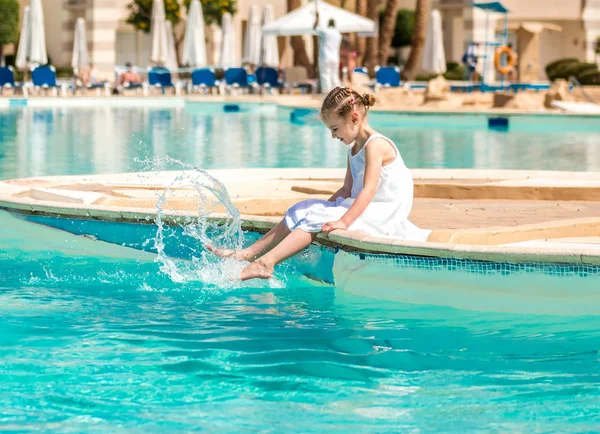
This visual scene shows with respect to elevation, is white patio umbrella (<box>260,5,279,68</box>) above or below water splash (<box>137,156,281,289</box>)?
above

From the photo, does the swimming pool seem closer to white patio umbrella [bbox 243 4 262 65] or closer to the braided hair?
the braided hair

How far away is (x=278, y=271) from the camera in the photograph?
6.33m

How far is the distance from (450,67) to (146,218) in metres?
36.9

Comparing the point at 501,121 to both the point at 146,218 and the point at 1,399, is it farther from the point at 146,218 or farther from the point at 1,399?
the point at 1,399

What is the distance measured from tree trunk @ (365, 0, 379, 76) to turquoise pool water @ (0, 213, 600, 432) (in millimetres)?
30085

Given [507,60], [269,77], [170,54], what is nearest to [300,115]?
[507,60]

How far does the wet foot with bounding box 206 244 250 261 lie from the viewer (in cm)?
586

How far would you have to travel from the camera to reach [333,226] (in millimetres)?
5609

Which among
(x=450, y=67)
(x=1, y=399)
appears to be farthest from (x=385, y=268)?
(x=450, y=67)

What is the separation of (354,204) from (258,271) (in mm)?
600

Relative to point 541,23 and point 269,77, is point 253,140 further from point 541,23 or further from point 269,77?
point 541,23

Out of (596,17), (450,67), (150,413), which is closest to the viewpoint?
(150,413)

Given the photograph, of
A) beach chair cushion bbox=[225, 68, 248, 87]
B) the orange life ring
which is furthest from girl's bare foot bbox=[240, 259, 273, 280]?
beach chair cushion bbox=[225, 68, 248, 87]

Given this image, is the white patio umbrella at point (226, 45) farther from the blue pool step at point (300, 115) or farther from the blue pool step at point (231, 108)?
the blue pool step at point (300, 115)
